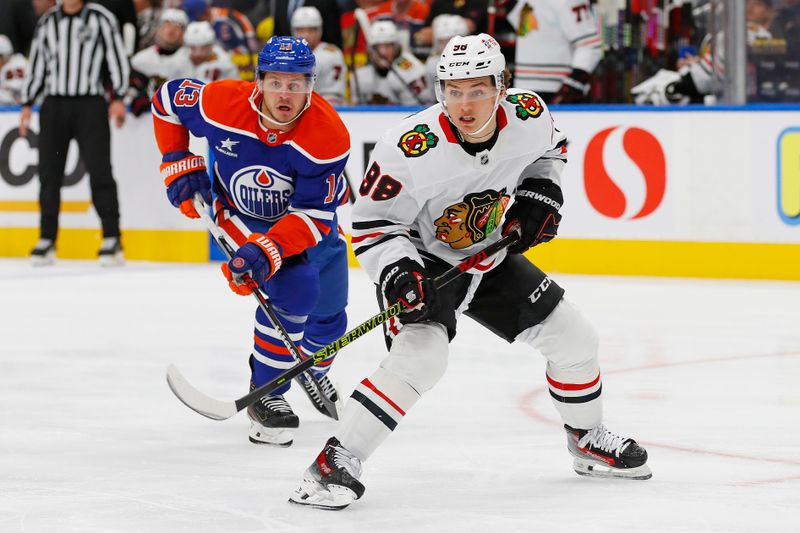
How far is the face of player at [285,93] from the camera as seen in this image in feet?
11.6

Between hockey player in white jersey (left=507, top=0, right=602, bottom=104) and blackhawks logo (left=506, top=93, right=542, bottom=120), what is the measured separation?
4323 millimetres

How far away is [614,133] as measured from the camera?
7.11 meters

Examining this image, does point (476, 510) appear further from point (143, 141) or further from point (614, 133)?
point (143, 141)

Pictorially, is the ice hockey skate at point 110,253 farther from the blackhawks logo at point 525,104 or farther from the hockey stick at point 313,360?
the blackhawks logo at point 525,104

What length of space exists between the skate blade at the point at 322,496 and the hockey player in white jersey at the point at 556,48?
4825 mm

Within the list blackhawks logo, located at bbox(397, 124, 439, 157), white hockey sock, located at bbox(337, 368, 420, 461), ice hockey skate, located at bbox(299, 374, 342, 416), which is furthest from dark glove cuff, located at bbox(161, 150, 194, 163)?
white hockey sock, located at bbox(337, 368, 420, 461)

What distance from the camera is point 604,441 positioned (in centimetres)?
308

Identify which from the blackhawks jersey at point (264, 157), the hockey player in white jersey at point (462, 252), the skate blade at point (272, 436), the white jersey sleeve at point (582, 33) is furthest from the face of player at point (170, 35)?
the hockey player in white jersey at point (462, 252)

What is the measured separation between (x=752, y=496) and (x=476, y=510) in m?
0.57

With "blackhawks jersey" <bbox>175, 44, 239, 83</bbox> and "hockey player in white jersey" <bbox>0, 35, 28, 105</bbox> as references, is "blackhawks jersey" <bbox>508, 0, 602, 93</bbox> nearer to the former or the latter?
"blackhawks jersey" <bbox>175, 44, 239, 83</bbox>

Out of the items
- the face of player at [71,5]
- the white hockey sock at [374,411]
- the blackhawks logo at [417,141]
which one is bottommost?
the white hockey sock at [374,411]

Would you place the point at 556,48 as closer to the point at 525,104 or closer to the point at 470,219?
the point at 525,104

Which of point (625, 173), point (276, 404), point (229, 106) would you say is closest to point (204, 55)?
point (625, 173)

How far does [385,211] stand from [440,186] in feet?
0.41
